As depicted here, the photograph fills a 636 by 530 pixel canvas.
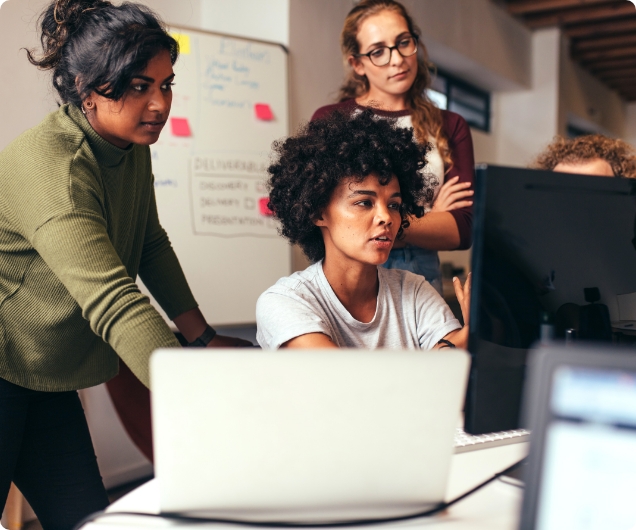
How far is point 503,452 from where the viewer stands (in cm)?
87

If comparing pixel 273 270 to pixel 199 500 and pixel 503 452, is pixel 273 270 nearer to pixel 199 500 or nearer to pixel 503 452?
pixel 503 452

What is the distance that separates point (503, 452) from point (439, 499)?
261 millimetres

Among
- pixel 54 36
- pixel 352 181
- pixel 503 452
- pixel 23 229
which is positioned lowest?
pixel 503 452

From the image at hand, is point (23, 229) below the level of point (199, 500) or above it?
above

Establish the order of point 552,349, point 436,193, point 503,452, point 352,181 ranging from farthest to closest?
point 436,193
point 352,181
point 503,452
point 552,349

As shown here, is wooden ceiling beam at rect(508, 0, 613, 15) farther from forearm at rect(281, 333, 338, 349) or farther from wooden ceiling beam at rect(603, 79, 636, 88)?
forearm at rect(281, 333, 338, 349)

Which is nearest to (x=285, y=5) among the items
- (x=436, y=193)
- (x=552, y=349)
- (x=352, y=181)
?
(x=436, y=193)

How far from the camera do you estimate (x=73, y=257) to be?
2.96ft

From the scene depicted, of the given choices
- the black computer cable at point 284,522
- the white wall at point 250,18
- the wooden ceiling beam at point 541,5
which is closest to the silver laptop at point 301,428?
the black computer cable at point 284,522

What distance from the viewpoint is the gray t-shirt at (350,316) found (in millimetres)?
1171

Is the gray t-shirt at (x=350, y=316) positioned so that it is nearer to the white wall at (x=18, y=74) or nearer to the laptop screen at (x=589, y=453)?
the laptop screen at (x=589, y=453)

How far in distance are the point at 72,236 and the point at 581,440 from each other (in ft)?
2.36

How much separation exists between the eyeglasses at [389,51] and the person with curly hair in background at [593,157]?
1.68 ft

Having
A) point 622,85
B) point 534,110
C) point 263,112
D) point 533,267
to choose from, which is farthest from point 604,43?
point 533,267
